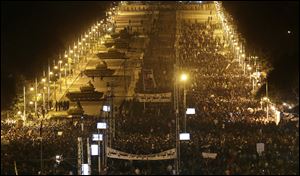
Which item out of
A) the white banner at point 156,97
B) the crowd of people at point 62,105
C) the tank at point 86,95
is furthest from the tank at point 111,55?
the white banner at point 156,97

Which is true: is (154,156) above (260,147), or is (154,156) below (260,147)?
below

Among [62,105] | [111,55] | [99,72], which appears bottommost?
[62,105]

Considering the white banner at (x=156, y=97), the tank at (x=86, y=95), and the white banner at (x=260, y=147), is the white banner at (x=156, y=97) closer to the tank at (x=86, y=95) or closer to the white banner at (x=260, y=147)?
the tank at (x=86, y=95)

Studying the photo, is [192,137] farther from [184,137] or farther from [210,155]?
[210,155]

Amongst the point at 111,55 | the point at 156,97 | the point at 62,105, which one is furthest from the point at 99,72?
the point at 156,97

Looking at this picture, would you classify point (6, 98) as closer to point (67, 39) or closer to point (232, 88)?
point (232, 88)

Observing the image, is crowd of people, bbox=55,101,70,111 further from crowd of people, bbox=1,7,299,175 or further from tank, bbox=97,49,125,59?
tank, bbox=97,49,125,59

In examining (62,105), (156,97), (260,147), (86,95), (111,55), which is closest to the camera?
(260,147)

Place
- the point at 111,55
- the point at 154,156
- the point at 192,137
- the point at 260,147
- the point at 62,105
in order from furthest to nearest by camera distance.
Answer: the point at 111,55 → the point at 62,105 → the point at 192,137 → the point at 260,147 → the point at 154,156
